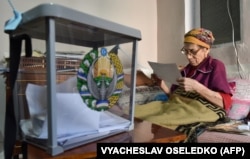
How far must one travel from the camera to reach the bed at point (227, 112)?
809 millimetres

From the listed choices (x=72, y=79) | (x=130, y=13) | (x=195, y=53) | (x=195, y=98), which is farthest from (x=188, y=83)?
(x=130, y=13)

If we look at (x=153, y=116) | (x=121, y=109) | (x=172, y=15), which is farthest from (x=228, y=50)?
(x=121, y=109)

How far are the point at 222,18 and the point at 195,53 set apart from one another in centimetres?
50

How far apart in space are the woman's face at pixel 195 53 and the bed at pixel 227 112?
8.3 inches

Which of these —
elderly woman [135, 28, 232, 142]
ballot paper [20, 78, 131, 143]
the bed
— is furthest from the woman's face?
ballot paper [20, 78, 131, 143]

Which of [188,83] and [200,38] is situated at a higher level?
[200,38]

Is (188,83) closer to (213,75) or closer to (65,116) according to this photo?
(213,75)

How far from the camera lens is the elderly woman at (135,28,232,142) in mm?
861

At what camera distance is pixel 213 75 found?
112 cm

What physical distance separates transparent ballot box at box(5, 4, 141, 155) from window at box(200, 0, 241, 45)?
1106mm

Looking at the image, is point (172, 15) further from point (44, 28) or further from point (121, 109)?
point (44, 28)

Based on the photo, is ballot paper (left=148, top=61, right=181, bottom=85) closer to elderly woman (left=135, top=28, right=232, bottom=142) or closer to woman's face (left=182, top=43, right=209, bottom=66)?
elderly woman (left=135, top=28, right=232, bottom=142)

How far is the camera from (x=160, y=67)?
3.41 ft

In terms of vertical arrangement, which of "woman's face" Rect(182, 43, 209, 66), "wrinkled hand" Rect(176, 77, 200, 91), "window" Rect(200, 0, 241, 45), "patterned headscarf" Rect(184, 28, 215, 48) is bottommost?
Result: "wrinkled hand" Rect(176, 77, 200, 91)
